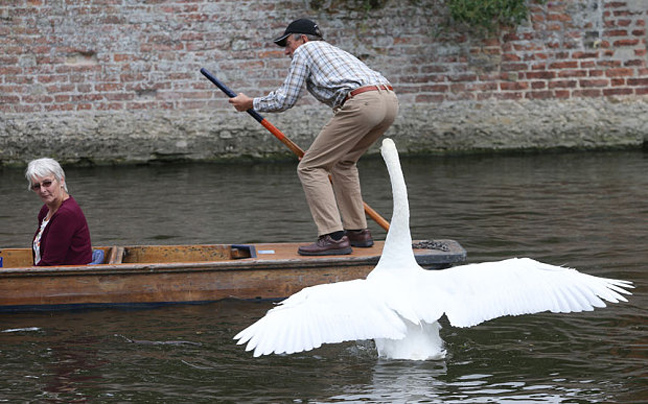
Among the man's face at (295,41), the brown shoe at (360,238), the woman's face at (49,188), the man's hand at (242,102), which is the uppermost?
the man's face at (295,41)

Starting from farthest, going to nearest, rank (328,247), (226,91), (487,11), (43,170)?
(487,11) < (226,91) < (328,247) < (43,170)

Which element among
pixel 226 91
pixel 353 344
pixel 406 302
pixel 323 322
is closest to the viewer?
pixel 323 322

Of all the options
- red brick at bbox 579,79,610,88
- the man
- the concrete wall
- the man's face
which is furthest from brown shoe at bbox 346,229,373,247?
red brick at bbox 579,79,610,88

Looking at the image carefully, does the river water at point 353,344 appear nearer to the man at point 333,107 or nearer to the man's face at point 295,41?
the man at point 333,107

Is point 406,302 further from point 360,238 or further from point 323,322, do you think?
point 360,238

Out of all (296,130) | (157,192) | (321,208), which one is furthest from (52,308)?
(296,130)

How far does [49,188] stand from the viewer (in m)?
5.44

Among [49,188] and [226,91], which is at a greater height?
[226,91]

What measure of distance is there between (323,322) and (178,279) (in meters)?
1.83

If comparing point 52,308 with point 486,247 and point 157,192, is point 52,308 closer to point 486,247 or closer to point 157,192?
point 486,247

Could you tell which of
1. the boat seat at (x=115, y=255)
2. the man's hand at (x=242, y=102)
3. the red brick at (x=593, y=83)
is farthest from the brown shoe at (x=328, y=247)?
the red brick at (x=593, y=83)

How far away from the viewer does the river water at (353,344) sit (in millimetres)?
4008

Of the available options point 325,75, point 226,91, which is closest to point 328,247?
point 325,75

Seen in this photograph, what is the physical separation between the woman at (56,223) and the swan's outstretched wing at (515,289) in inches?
87.7
